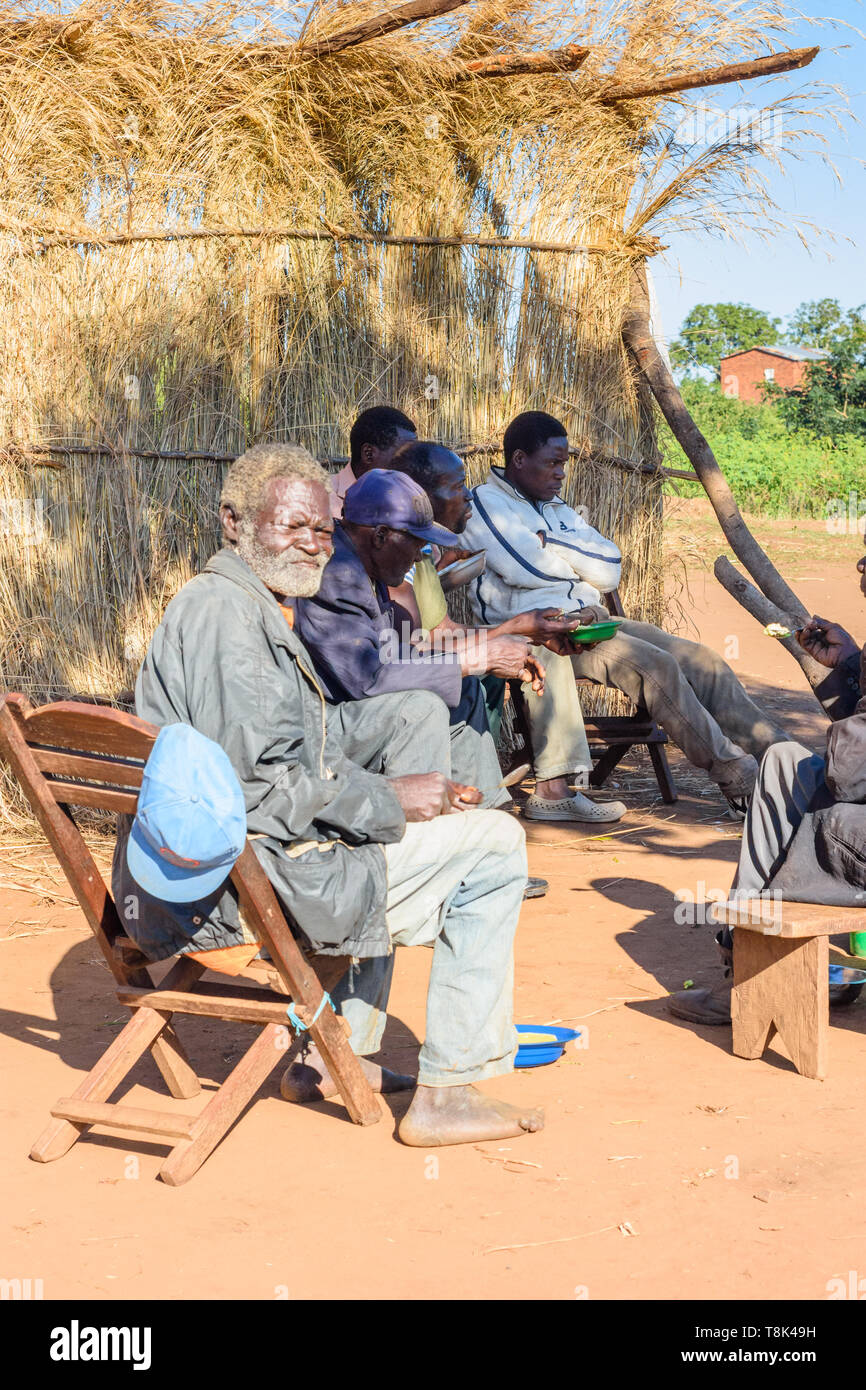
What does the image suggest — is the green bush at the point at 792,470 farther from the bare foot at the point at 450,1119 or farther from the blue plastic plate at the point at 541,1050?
the bare foot at the point at 450,1119

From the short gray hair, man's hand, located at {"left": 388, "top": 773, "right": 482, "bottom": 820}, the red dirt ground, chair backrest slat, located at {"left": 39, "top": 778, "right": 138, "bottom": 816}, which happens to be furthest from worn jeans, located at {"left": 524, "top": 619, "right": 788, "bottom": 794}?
chair backrest slat, located at {"left": 39, "top": 778, "right": 138, "bottom": 816}

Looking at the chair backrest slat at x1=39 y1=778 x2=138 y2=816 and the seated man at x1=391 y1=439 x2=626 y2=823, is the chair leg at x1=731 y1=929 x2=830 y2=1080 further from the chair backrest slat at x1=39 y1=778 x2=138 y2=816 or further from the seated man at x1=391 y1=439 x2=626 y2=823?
the chair backrest slat at x1=39 y1=778 x2=138 y2=816

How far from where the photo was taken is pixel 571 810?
6.64 m

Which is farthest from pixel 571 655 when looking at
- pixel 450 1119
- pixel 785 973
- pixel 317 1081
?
pixel 450 1119

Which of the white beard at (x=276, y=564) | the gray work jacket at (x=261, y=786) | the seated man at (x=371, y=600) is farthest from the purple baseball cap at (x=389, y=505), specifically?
the gray work jacket at (x=261, y=786)

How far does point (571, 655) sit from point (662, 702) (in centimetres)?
52

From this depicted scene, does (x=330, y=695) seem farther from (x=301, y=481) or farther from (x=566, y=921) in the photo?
(x=566, y=921)

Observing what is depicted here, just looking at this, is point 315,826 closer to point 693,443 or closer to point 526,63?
point 526,63

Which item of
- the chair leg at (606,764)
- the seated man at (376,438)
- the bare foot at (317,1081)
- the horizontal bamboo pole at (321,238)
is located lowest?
the bare foot at (317,1081)

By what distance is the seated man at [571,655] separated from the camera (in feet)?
21.0

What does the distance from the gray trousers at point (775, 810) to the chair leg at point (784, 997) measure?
191mm

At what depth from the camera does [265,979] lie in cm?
452

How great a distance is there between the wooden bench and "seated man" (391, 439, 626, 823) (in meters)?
1.41

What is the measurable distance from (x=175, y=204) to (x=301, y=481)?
3.91m
